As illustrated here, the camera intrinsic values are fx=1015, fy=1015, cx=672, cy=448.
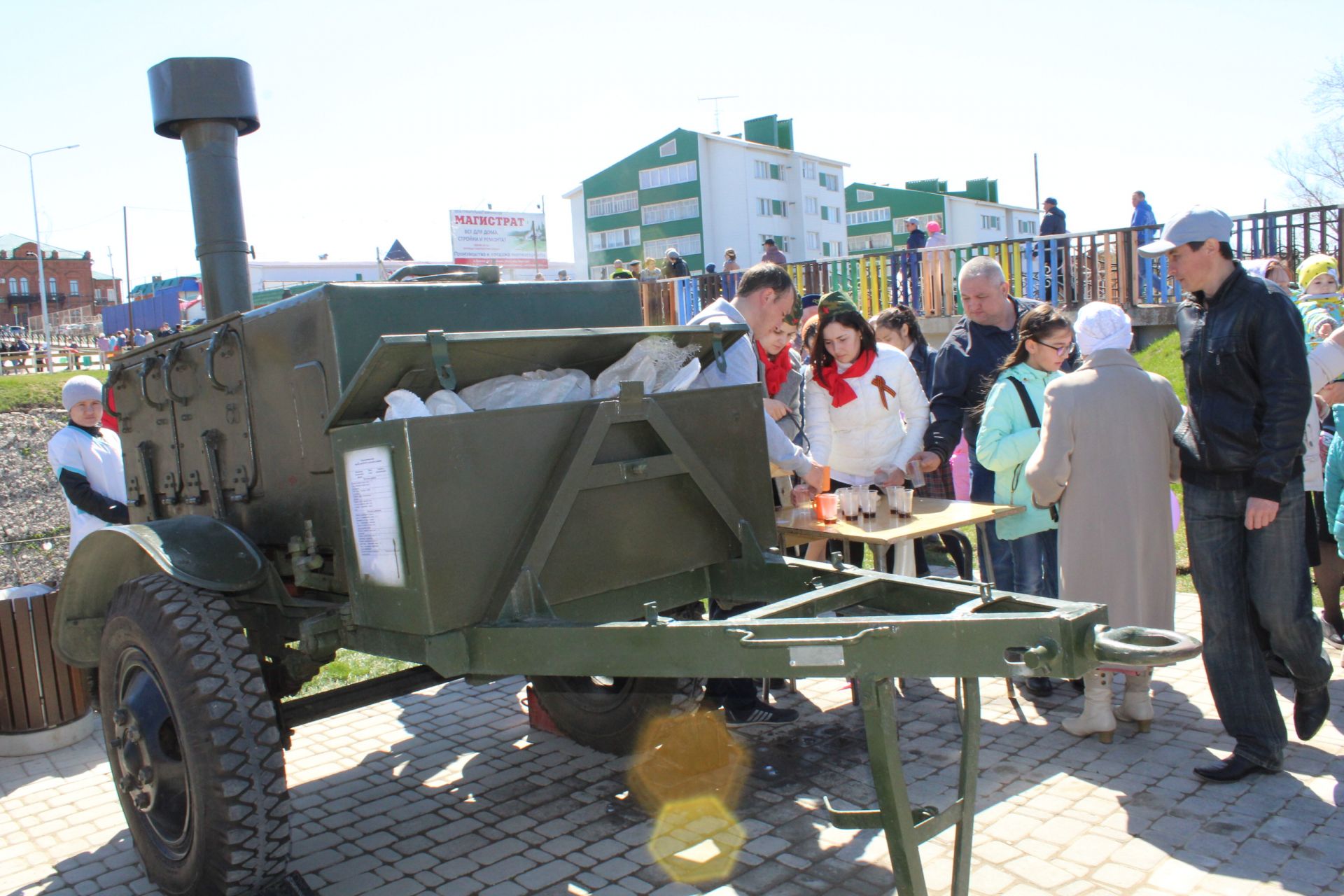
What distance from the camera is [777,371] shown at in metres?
5.82

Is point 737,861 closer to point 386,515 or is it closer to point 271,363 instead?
point 386,515

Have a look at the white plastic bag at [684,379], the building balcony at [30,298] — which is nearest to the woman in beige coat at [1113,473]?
the white plastic bag at [684,379]

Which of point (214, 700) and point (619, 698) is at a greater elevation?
point (214, 700)

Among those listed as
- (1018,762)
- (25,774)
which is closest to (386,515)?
(1018,762)

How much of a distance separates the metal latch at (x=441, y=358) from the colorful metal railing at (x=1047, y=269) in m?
8.32

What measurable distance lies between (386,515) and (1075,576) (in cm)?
300

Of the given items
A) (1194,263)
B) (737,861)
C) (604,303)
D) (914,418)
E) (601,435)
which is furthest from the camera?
(914,418)

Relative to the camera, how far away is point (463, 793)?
4.38 metres

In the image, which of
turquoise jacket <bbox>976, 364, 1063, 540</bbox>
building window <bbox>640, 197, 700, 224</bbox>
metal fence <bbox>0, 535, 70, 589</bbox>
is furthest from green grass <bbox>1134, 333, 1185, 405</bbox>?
building window <bbox>640, 197, 700, 224</bbox>

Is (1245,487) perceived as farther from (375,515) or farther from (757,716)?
(375,515)

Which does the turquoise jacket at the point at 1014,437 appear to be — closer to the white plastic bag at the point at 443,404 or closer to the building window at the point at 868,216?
the white plastic bag at the point at 443,404

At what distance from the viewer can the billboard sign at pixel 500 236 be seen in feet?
190

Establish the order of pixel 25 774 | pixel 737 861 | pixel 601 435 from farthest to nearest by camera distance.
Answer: pixel 25 774, pixel 737 861, pixel 601 435

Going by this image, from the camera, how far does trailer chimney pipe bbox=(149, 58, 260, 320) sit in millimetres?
5621
